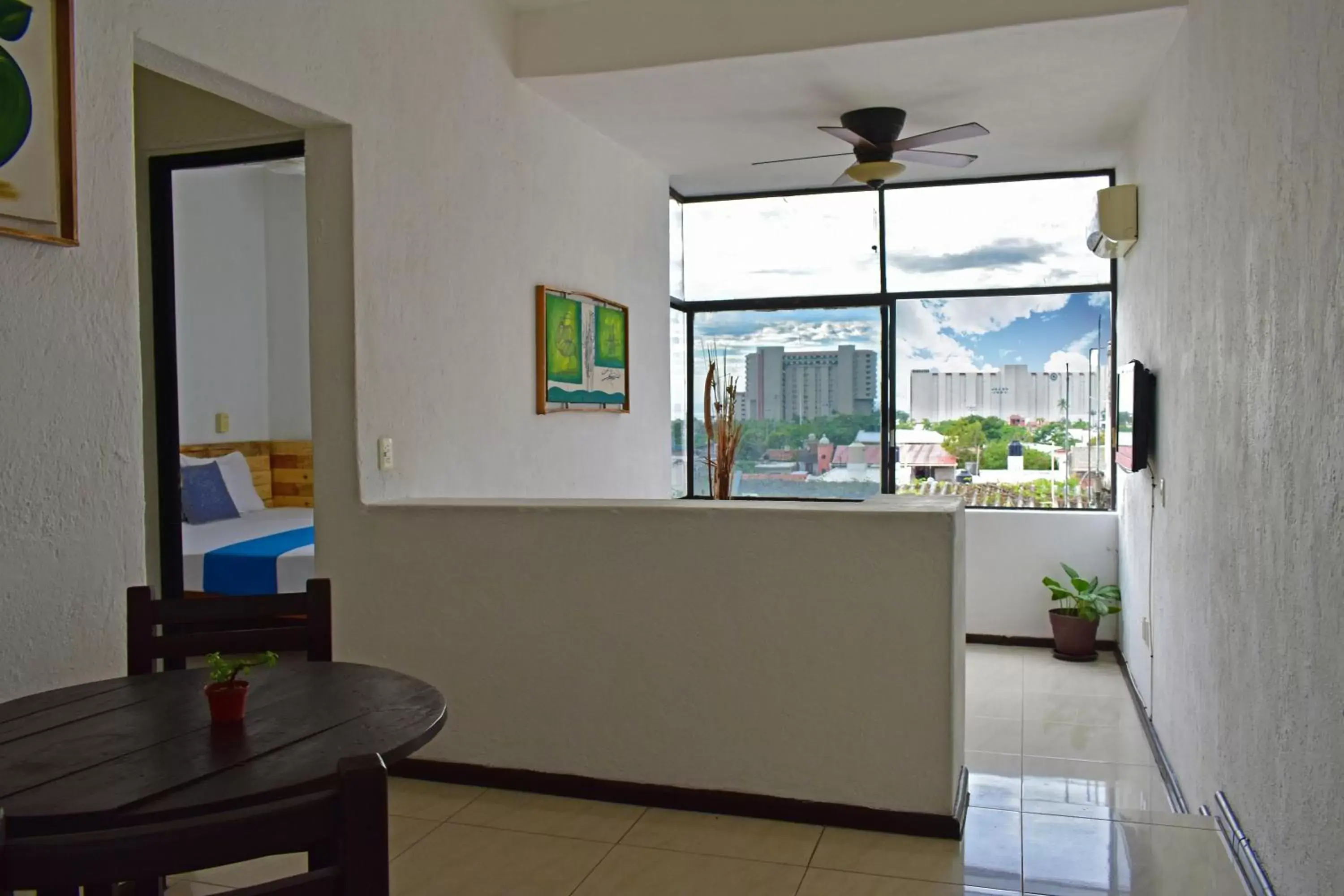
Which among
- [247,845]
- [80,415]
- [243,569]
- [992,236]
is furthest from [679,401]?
[247,845]

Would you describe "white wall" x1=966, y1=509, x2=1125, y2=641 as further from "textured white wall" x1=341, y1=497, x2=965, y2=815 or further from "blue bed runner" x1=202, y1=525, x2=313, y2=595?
"blue bed runner" x1=202, y1=525, x2=313, y2=595

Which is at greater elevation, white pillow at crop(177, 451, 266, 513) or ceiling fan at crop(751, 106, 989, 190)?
ceiling fan at crop(751, 106, 989, 190)

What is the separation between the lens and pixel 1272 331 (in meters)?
2.42

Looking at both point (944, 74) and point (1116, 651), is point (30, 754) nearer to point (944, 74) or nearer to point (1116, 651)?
point (944, 74)

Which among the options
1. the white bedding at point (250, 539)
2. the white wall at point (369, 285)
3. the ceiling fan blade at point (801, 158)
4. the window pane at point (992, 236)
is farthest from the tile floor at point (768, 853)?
the window pane at point (992, 236)

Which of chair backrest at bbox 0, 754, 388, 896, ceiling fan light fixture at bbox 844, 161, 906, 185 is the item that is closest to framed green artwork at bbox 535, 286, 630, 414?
ceiling fan light fixture at bbox 844, 161, 906, 185

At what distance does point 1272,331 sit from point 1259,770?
3.39ft

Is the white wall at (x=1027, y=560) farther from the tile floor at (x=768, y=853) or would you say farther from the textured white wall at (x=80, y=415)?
the textured white wall at (x=80, y=415)

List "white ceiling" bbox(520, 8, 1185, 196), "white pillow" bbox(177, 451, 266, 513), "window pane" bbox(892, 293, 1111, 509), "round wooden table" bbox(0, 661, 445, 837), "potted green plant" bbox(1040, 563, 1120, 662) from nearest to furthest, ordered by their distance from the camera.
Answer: "round wooden table" bbox(0, 661, 445, 837), "white ceiling" bbox(520, 8, 1185, 196), "potted green plant" bbox(1040, 563, 1120, 662), "white pillow" bbox(177, 451, 266, 513), "window pane" bbox(892, 293, 1111, 509)

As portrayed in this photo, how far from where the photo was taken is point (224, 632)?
2.23 meters

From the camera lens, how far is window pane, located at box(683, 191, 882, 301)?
6750 mm

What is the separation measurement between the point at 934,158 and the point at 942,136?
44 cm

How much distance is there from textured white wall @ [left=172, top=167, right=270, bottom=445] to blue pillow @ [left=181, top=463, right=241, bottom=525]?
1.36 ft

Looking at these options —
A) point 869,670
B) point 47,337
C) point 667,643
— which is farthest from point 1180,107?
point 47,337
